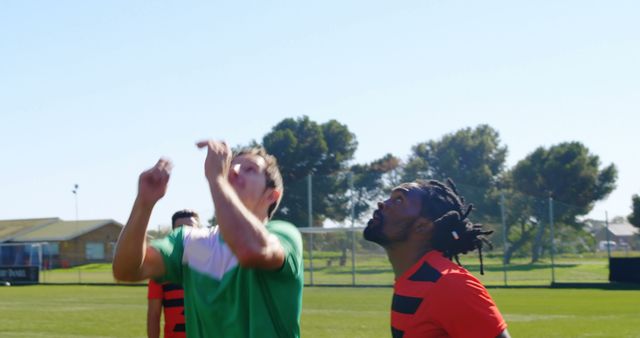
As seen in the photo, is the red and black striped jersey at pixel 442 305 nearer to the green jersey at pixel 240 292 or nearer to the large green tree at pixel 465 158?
the green jersey at pixel 240 292

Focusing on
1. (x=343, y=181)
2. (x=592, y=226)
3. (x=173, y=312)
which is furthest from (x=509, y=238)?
(x=173, y=312)

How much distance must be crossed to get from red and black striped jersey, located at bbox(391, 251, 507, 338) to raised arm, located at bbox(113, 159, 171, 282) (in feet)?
3.43

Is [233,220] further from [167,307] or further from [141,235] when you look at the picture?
[167,307]

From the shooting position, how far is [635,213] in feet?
181

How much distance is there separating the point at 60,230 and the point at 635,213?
43762 mm

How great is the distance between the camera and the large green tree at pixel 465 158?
2950 inches

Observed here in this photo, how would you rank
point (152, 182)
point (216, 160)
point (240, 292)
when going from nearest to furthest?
1. point (216, 160)
2. point (152, 182)
3. point (240, 292)

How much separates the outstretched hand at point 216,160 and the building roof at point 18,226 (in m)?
76.3

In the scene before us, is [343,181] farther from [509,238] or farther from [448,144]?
[448,144]

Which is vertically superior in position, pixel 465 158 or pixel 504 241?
pixel 465 158

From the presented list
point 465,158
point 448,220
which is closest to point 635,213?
point 465,158

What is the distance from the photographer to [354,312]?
22.3 meters

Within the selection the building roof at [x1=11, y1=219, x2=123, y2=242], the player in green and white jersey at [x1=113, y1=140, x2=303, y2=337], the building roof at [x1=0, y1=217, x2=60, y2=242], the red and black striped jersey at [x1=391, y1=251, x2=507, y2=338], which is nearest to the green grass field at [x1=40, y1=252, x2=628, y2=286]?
the red and black striped jersey at [x1=391, y1=251, x2=507, y2=338]

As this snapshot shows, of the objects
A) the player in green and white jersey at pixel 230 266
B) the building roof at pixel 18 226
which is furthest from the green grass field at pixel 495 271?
the building roof at pixel 18 226
